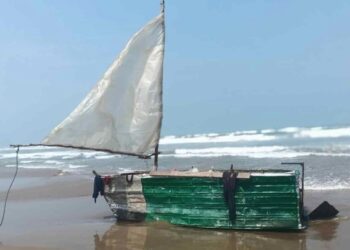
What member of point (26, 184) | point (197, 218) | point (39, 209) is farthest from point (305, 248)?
point (26, 184)

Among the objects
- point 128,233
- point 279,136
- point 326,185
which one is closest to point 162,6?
point 128,233

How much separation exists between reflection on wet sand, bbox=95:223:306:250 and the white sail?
1997 mm

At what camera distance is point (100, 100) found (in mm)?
11867

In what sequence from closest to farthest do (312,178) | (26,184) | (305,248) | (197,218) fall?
(305,248) → (197,218) → (312,178) → (26,184)

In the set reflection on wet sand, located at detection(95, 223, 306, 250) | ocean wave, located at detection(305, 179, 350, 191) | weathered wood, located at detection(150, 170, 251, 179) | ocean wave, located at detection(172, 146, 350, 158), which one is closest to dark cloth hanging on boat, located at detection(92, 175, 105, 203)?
reflection on wet sand, located at detection(95, 223, 306, 250)

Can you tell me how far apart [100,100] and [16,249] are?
3.88 meters

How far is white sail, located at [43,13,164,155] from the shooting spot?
11828 millimetres

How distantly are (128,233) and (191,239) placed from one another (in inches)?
63.1

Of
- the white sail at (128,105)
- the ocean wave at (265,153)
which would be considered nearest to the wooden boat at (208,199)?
the white sail at (128,105)

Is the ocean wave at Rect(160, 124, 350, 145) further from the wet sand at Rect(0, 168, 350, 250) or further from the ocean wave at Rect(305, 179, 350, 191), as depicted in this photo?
the wet sand at Rect(0, 168, 350, 250)

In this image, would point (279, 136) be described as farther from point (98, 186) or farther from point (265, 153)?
point (98, 186)

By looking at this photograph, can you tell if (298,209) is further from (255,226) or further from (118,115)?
(118,115)

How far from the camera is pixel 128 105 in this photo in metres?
12.0

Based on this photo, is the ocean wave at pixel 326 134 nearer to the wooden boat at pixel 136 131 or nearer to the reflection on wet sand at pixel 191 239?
the wooden boat at pixel 136 131
